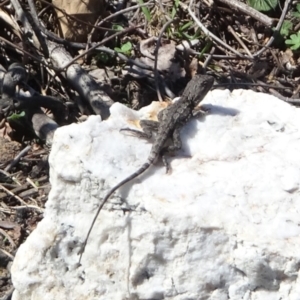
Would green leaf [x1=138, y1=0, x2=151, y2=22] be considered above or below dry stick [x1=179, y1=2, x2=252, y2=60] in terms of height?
above

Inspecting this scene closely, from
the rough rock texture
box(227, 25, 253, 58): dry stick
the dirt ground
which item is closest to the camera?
the rough rock texture

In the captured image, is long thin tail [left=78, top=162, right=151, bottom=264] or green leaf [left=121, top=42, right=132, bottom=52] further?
green leaf [left=121, top=42, right=132, bottom=52]

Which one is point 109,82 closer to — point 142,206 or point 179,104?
→ point 179,104

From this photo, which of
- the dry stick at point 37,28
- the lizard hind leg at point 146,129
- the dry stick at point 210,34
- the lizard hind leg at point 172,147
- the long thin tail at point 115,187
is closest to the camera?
the long thin tail at point 115,187

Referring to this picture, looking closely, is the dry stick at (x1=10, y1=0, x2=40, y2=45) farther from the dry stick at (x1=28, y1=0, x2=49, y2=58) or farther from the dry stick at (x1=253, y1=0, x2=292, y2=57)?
the dry stick at (x1=253, y1=0, x2=292, y2=57)

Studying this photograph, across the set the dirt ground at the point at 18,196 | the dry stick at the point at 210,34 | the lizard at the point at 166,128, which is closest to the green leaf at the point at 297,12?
the dry stick at the point at 210,34

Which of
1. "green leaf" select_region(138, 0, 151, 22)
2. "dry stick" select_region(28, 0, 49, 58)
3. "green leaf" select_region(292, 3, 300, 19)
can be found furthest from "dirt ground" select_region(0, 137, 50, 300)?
"green leaf" select_region(292, 3, 300, 19)

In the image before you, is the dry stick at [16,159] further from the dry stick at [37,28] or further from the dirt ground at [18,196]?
the dry stick at [37,28]

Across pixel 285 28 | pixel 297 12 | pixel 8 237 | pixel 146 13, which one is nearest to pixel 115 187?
pixel 8 237

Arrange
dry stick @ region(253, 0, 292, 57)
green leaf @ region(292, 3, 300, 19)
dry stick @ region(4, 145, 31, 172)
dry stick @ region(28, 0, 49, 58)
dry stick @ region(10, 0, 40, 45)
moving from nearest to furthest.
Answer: dry stick @ region(4, 145, 31, 172), dry stick @ region(28, 0, 49, 58), dry stick @ region(10, 0, 40, 45), dry stick @ region(253, 0, 292, 57), green leaf @ region(292, 3, 300, 19)
